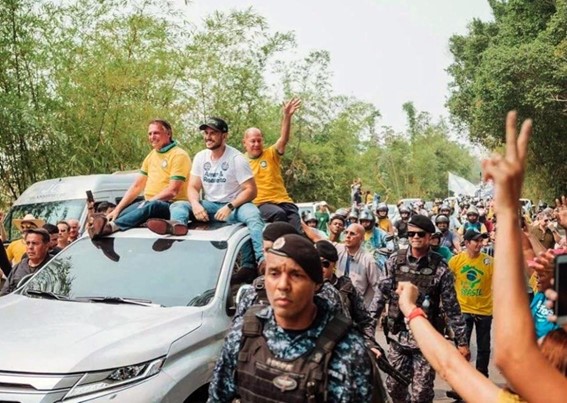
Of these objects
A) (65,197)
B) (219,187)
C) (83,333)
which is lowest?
(83,333)

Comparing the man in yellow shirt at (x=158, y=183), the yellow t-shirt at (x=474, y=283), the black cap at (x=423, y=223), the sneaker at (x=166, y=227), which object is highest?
the man in yellow shirt at (x=158, y=183)

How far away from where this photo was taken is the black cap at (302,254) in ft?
9.45

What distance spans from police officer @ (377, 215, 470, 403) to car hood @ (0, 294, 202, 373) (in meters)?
1.94

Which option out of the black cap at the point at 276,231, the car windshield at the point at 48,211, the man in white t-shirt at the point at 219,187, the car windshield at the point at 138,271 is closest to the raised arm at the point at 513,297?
the black cap at the point at 276,231

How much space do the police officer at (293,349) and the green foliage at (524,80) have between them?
1047 inches

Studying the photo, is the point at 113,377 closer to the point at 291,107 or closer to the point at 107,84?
the point at 291,107

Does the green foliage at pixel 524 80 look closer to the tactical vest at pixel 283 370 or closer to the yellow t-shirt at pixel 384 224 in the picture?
the yellow t-shirt at pixel 384 224

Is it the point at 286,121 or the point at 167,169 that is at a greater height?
the point at 286,121

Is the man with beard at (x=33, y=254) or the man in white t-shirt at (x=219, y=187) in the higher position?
the man in white t-shirt at (x=219, y=187)

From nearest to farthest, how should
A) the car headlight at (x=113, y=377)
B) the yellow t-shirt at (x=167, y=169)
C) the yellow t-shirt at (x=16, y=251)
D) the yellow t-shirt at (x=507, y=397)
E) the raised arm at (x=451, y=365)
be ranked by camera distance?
the yellow t-shirt at (x=507, y=397) → the raised arm at (x=451, y=365) → the car headlight at (x=113, y=377) → the yellow t-shirt at (x=167, y=169) → the yellow t-shirt at (x=16, y=251)

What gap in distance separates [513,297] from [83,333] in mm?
2892

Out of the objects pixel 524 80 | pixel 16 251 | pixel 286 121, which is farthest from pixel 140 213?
pixel 524 80

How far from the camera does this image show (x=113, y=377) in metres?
3.85

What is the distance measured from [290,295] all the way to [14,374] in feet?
5.69
